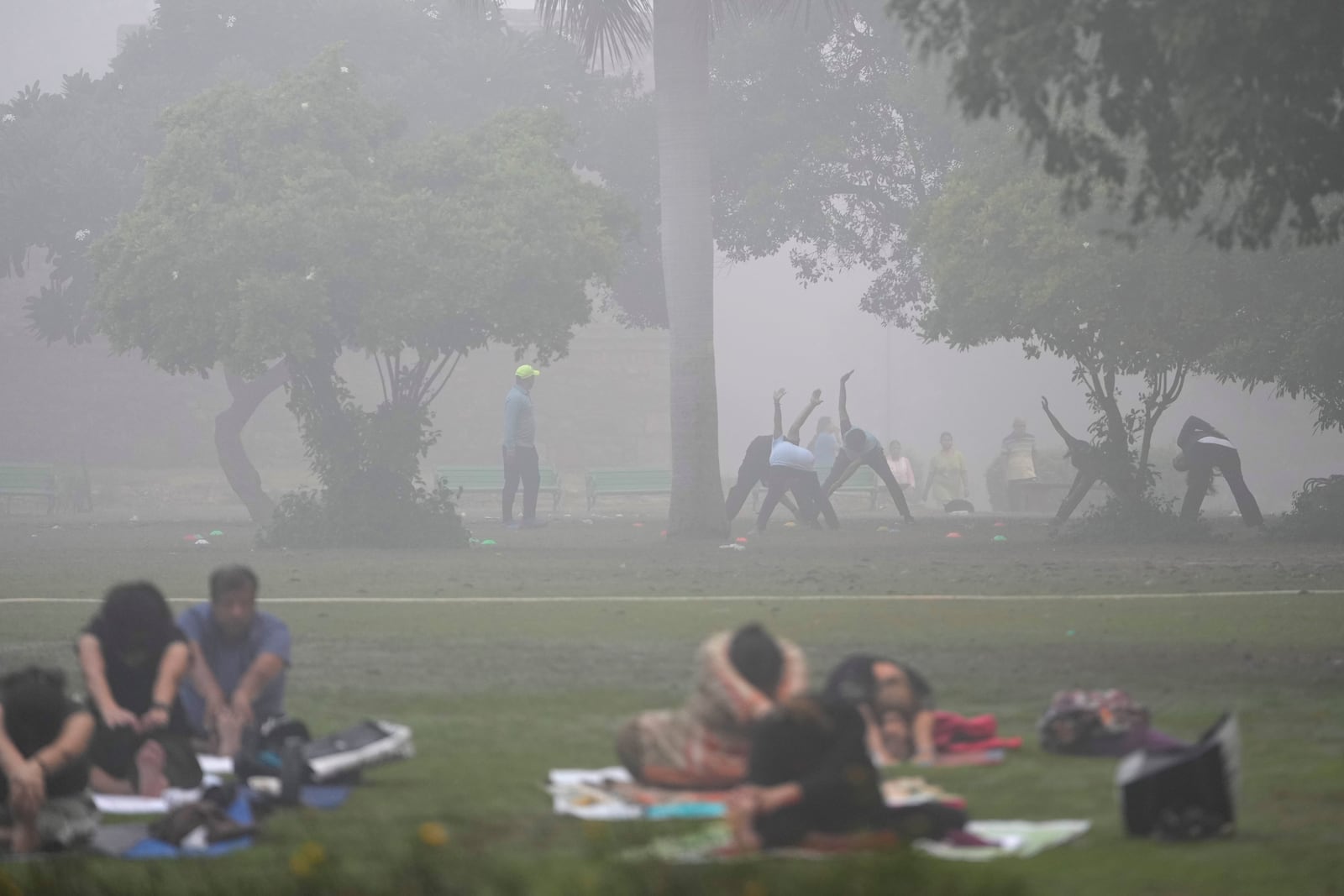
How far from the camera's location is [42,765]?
6109 mm

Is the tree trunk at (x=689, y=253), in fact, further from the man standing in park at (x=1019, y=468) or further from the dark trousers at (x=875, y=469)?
the man standing in park at (x=1019, y=468)

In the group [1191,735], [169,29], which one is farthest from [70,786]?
[169,29]

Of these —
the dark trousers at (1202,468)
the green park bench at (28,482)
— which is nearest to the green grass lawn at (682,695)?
the dark trousers at (1202,468)

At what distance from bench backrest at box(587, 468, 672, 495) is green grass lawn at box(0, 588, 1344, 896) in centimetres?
2170

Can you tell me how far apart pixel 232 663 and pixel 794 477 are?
62.5 ft

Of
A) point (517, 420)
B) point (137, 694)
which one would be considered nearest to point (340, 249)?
point (517, 420)

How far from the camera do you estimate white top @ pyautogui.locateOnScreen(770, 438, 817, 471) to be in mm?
26047

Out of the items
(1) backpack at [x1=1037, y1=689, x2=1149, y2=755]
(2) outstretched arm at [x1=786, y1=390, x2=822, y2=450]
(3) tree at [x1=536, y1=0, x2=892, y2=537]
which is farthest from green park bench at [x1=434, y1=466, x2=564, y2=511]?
(1) backpack at [x1=1037, y1=689, x2=1149, y2=755]

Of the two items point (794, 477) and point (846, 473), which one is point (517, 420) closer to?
point (794, 477)

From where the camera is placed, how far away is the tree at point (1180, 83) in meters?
9.05

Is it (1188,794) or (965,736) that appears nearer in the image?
(1188,794)

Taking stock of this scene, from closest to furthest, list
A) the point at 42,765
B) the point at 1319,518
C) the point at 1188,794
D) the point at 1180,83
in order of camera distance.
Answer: the point at 1188,794
the point at 42,765
the point at 1180,83
the point at 1319,518

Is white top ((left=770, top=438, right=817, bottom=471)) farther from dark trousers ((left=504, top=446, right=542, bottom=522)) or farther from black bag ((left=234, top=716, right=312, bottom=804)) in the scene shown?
black bag ((left=234, top=716, right=312, bottom=804))

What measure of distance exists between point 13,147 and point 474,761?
27.0 m
